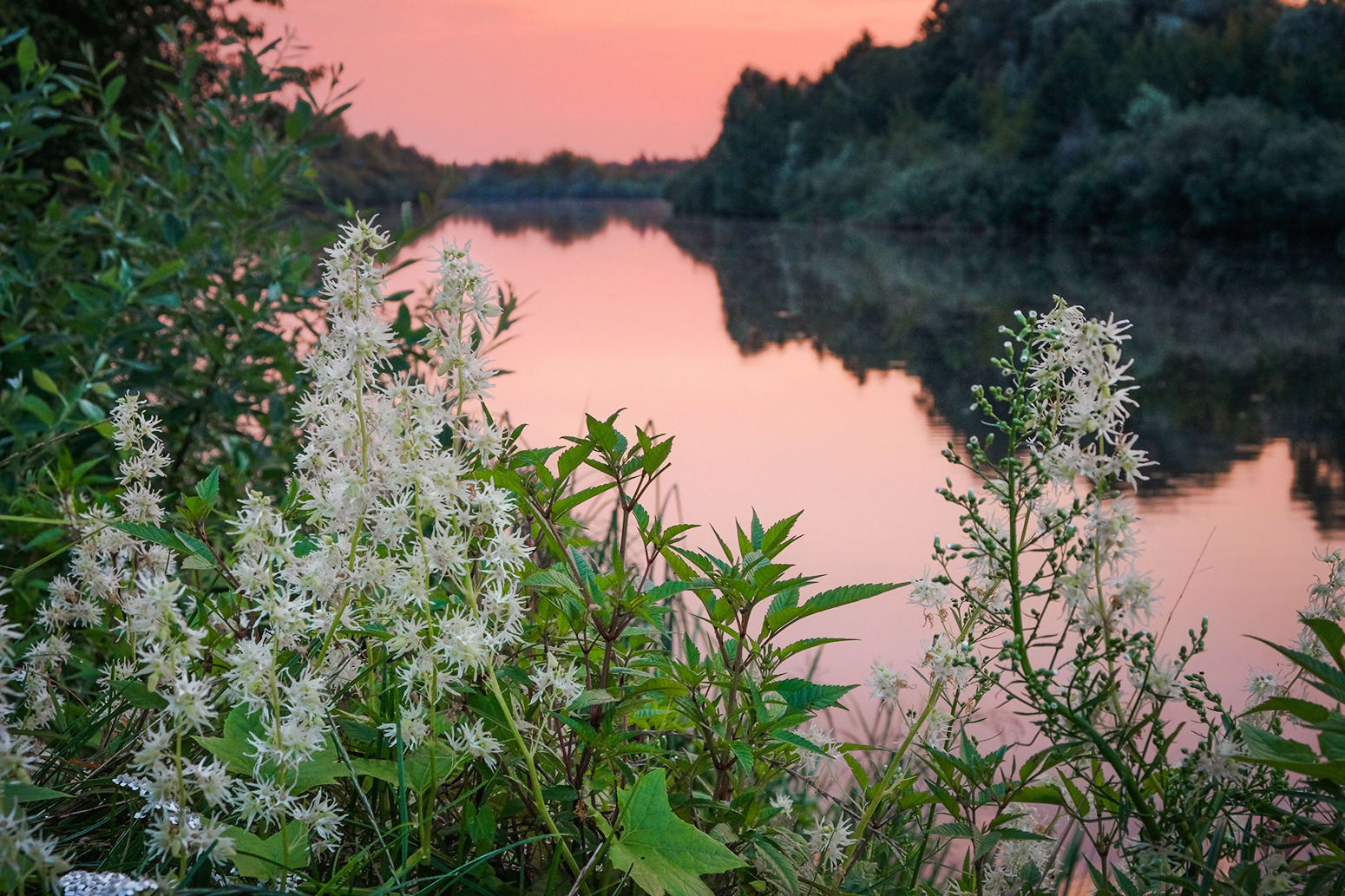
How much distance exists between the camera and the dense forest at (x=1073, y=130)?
65.3ft

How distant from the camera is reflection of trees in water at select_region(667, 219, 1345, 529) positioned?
6523mm

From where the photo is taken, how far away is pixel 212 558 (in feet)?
3.41

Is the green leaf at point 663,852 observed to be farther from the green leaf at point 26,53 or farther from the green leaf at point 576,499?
the green leaf at point 26,53

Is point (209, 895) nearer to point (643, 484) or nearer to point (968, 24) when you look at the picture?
point (643, 484)

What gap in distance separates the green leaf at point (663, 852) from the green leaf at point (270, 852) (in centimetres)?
28

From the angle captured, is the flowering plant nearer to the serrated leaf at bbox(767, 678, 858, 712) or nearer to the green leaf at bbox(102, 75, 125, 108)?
the serrated leaf at bbox(767, 678, 858, 712)

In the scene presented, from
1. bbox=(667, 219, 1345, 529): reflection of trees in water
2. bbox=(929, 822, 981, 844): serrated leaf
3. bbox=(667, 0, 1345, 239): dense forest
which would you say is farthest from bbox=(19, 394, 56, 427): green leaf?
bbox=(667, 0, 1345, 239): dense forest

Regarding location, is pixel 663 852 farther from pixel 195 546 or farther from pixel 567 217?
pixel 567 217

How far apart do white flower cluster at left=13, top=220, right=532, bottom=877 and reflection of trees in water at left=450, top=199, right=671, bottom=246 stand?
2663cm

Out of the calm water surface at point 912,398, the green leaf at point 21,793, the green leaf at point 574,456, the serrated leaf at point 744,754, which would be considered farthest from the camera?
the calm water surface at point 912,398

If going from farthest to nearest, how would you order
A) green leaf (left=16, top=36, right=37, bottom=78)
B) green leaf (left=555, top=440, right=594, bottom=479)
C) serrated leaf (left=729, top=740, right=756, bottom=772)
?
green leaf (left=16, top=36, right=37, bottom=78), green leaf (left=555, top=440, right=594, bottom=479), serrated leaf (left=729, top=740, right=756, bottom=772)

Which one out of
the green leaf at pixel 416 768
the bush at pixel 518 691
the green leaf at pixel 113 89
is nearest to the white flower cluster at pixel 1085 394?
the bush at pixel 518 691

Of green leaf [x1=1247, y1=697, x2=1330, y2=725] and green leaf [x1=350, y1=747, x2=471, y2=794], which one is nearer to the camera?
green leaf [x1=1247, y1=697, x2=1330, y2=725]

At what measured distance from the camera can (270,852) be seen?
88cm
